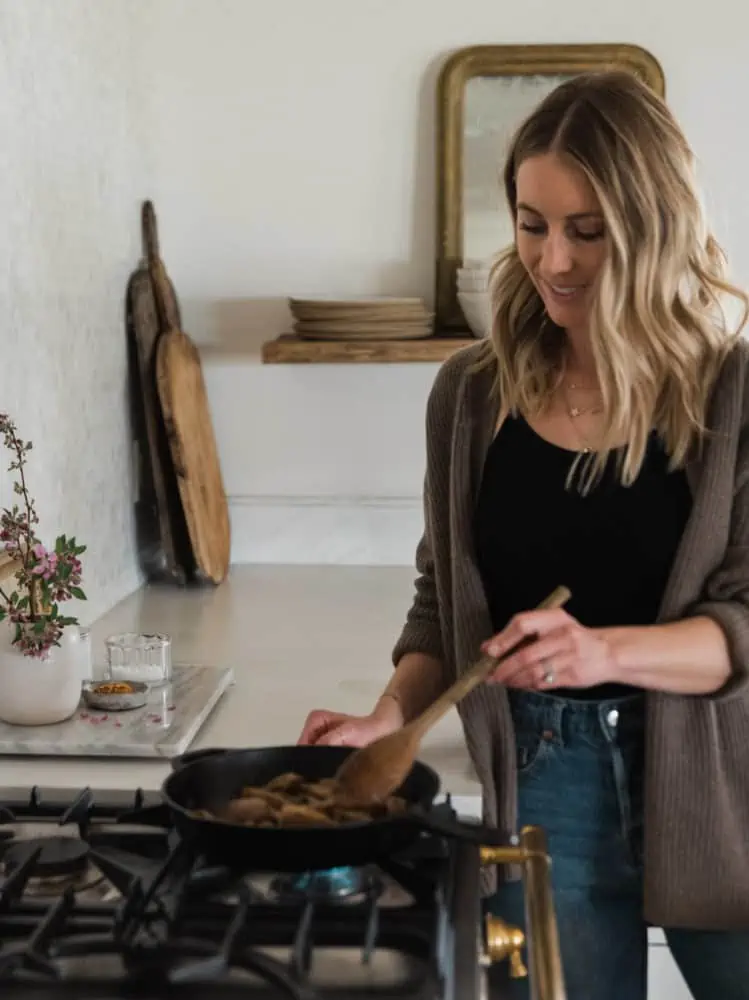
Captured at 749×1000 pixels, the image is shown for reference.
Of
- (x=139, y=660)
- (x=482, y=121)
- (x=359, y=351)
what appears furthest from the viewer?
(x=482, y=121)

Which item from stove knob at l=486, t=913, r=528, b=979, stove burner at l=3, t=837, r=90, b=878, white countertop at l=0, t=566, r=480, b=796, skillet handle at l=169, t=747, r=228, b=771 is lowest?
white countertop at l=0, t=566, r=480, b=796

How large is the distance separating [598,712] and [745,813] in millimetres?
170

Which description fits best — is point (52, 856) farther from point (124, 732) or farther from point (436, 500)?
point (436, 500)

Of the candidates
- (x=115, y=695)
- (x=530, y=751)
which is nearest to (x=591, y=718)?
(x=530, y=751)

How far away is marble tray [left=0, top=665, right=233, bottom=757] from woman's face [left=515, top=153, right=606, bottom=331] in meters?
0.59

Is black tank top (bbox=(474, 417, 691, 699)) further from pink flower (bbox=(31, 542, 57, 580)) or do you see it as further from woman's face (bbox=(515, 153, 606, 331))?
pink flower (bbox=(31, 542, 57, 580))

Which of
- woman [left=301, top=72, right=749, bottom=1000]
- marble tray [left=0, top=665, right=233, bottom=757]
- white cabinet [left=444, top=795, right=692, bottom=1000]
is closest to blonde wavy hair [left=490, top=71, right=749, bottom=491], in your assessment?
woman [left=301, top=72, right=749, bottom=1000]

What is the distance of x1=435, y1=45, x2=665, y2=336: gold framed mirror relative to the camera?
2.40 metres

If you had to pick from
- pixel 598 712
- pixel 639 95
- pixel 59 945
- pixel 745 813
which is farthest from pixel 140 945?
pixel 639 95

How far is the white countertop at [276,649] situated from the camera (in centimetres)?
142

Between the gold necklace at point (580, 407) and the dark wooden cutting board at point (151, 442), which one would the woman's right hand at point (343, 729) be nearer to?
the gold necklace at point (580, 407)

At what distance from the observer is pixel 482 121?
2.43 meters

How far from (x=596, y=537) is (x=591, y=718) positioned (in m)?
0.17

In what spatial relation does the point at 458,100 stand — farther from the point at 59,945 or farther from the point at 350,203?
the point at 59,945
